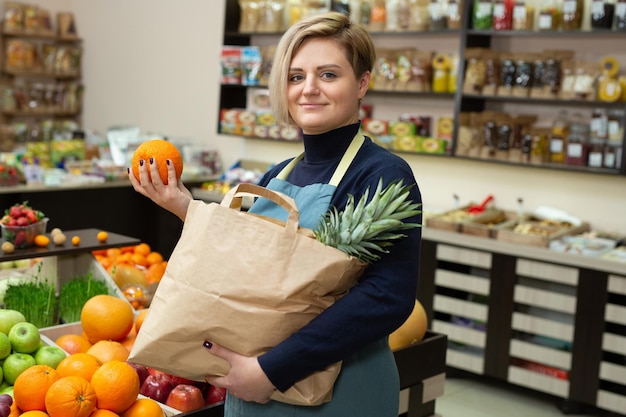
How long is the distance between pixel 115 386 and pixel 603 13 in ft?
10.7

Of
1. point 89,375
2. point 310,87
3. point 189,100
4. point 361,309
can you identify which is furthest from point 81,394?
point 189,100

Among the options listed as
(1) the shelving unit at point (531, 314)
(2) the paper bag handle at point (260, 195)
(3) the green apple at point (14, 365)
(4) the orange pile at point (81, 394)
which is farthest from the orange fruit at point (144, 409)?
(1) the shelving unit at point (531, 314)

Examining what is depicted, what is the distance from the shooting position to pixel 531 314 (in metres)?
4.07

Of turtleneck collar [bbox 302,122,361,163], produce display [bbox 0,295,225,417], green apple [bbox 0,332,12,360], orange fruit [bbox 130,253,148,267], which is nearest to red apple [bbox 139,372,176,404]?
produce display [bbox 0,295,225,417]

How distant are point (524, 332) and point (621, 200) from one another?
0.91 metres

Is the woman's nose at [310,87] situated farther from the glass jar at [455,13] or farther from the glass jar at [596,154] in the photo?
the glass jar at [455,13]

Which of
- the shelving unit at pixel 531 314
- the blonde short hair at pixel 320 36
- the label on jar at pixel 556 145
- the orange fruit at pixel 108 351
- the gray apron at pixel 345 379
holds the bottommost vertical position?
the shelving unit at pixel 531 314

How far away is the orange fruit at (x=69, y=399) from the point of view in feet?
5.62

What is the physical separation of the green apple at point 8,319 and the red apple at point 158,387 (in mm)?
433

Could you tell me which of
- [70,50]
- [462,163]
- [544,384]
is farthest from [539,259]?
[70,50]

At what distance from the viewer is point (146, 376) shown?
207 centimetres

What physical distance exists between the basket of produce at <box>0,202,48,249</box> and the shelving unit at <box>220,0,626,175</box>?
105 inches

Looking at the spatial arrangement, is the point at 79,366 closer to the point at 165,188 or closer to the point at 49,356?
the point at 49,356

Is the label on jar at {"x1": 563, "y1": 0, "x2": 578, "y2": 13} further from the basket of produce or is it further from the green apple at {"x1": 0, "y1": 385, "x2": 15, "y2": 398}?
the green apple at {"x1": 0, "y1": 385, "x2": 15, "y2": 398}
